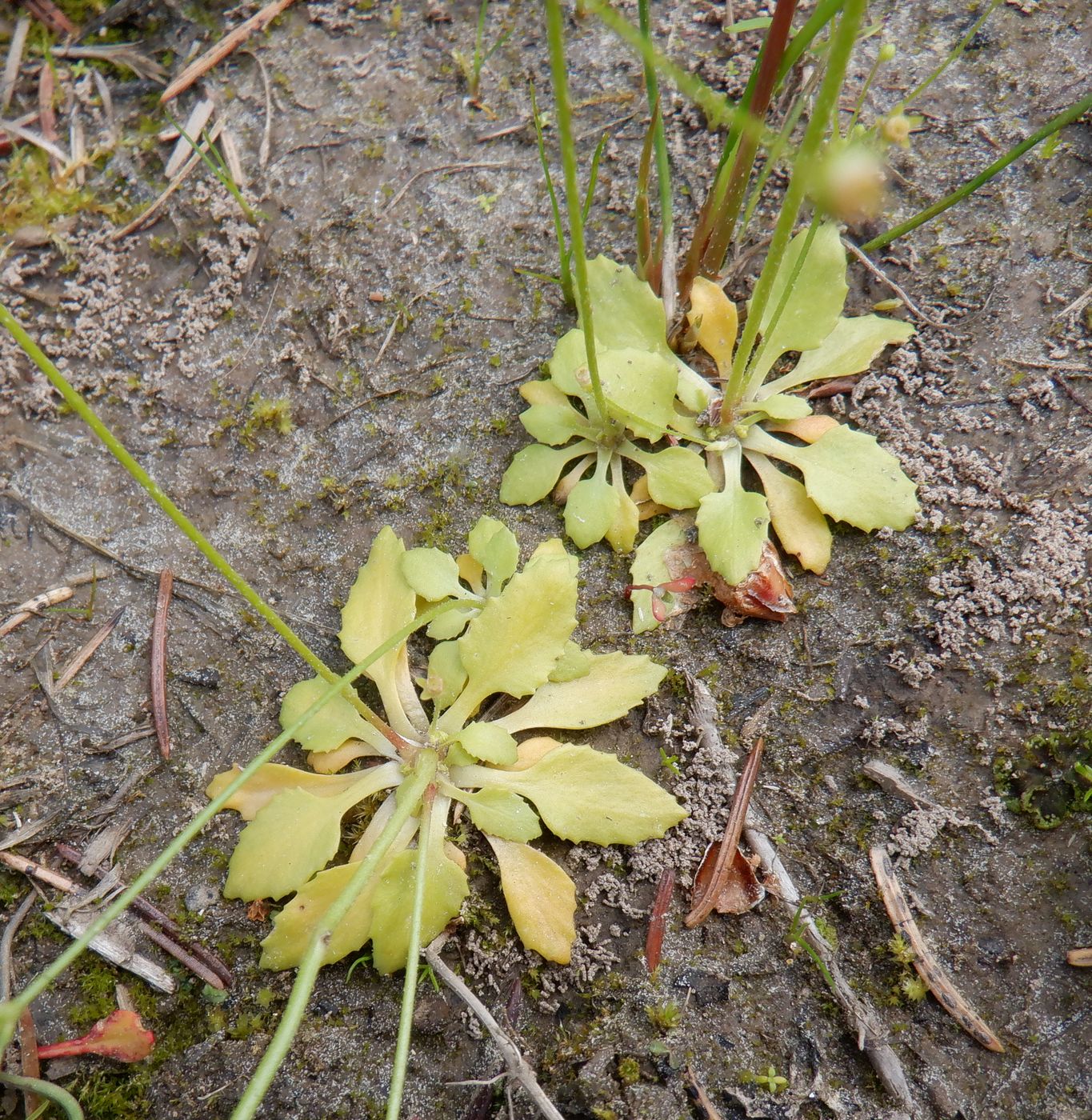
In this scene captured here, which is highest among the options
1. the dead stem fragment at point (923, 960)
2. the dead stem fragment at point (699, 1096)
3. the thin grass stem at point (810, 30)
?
the thin grass stem at point (810, 30)

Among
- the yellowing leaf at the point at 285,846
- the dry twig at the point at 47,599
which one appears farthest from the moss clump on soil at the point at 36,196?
the yellowing leaf at the point at 285,846

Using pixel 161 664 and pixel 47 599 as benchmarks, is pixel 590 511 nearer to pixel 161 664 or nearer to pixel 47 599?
pixel 161 664

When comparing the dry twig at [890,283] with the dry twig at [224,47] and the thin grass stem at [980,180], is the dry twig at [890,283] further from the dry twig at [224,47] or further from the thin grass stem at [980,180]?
the dry twig at [224,47]

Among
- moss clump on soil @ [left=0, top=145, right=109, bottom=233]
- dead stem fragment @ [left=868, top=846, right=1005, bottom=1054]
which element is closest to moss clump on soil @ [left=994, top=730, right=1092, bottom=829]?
dead stem fragment @ [left=868, top=846, right=1005, bottom=1054]

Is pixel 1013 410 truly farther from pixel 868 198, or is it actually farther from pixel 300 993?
pixel 300 993

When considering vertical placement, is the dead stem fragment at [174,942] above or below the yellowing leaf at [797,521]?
below

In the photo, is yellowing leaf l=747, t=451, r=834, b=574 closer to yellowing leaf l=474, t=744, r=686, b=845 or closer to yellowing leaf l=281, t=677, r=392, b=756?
yellowing leaf l=474, t=744, r=686, b=845

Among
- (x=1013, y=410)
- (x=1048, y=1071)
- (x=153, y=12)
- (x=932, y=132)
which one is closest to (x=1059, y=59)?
(x=932, y=132)
